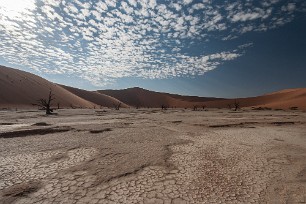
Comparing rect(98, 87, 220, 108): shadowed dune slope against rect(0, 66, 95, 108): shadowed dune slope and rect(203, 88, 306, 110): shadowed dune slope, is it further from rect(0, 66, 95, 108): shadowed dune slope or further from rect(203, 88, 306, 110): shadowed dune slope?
rect(0, 66, 95, 108): shadowed dune slope

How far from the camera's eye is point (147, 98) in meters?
79.6

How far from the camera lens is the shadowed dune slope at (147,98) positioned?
74400 mm

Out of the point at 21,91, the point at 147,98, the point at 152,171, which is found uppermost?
the point at 147,98

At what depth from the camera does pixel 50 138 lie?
8.74m

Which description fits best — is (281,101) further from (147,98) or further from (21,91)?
(21,91)

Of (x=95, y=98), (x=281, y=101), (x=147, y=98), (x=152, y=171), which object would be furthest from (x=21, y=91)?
(x=281, y=101)

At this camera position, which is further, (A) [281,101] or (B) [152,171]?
(A) [281,101]

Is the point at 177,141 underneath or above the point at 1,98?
underneath

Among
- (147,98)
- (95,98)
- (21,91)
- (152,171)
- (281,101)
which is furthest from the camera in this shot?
(147,98)

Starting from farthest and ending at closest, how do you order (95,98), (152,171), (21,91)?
(95,98) < (21,91) < (152,171)

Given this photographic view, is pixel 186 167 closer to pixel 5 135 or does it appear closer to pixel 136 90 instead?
pixel 5 135

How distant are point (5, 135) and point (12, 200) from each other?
20.6 ft

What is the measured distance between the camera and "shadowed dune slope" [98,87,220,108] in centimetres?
7440

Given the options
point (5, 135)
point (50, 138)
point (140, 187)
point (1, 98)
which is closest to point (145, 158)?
→ point (140, 187)
